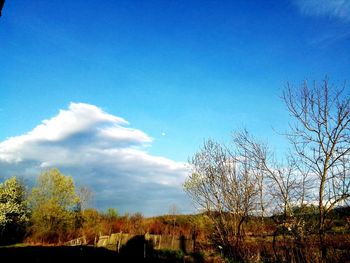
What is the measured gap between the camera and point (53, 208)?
30922 millimetres

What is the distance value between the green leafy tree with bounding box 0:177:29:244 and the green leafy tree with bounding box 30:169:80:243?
1175 millimetres

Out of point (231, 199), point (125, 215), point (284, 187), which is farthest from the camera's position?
point (125, 215)

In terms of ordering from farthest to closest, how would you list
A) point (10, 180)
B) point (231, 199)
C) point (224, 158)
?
point (10, 180) → point (224, 158) → point (231, 199)

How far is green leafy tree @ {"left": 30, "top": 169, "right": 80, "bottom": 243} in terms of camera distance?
30.4 m

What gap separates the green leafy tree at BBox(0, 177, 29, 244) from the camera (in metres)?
30.8

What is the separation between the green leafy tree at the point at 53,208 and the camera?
30.4m

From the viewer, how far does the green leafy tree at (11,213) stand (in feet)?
101

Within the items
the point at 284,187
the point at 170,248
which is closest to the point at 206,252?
the point at 170,248

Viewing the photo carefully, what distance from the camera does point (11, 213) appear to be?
31.6m

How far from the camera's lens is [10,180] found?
111 ft

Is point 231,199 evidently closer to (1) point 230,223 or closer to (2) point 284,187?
(1) point 230,223

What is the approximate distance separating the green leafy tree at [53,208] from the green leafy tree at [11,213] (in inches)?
46.3

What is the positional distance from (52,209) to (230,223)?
2145 centimetres

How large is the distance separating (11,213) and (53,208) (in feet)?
15.7
